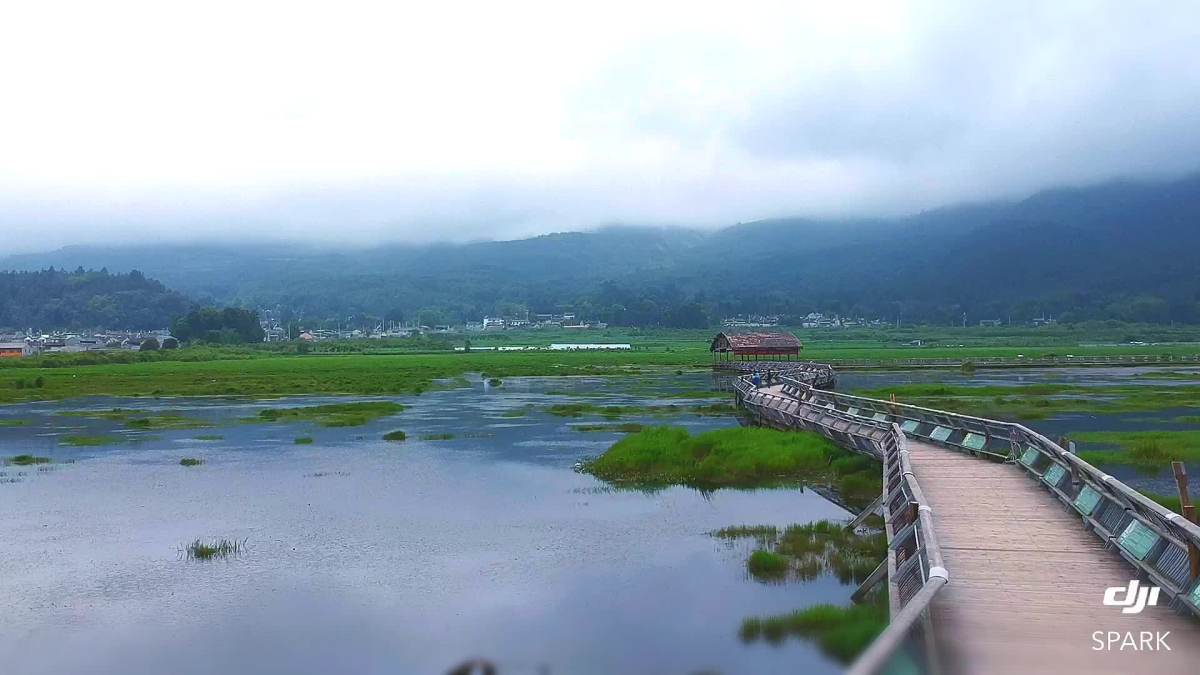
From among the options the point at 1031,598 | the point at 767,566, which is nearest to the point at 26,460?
the point at 767,566

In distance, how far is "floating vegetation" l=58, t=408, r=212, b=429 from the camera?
5373cm

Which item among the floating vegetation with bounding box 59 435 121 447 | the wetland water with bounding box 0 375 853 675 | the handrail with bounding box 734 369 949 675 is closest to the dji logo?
the handrail with bounding box 734 369 949 675

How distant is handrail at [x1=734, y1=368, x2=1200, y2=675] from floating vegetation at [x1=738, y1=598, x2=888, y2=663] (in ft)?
3.47

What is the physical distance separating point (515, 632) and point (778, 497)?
14.4m

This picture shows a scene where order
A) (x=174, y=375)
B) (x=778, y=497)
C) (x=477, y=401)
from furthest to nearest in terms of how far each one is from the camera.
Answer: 1. (x=174, y=375)
2. (x=477, y=401)
3. (x=778, y=497)

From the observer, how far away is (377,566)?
74.1ft

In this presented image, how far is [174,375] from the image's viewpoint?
104 meters

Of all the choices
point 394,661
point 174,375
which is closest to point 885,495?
point 394,661

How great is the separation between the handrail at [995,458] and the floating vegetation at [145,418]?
3552 cm

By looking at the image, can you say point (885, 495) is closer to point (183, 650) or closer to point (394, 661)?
point (394, 661)

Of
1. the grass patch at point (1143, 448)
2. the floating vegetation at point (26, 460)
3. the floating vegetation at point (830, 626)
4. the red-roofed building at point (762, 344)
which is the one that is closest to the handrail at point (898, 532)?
the floating vegetation at point (830, 626)

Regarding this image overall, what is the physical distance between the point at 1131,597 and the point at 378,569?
15248 millimetres

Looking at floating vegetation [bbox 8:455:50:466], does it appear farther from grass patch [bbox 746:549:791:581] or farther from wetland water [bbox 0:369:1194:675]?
grass patch [bbox 746:549:791:581]

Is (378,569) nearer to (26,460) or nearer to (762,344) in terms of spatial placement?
(26,460)
